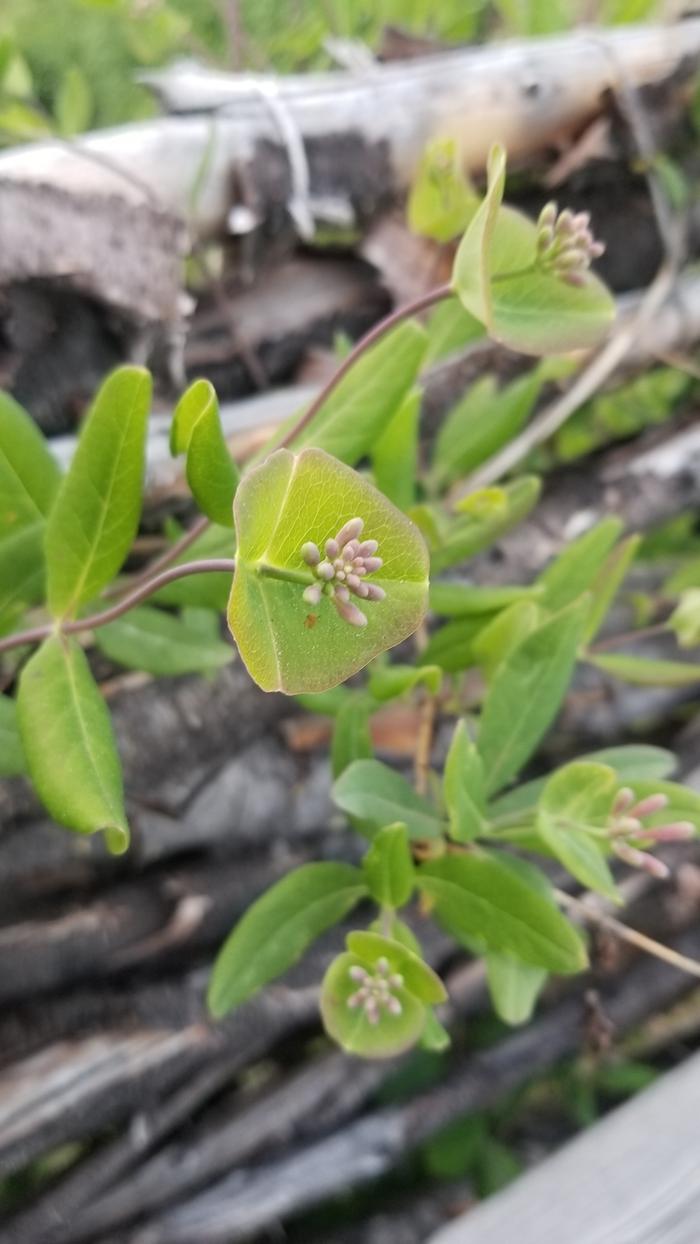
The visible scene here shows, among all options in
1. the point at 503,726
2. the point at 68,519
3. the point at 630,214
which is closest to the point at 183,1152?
→ the point at 503,726

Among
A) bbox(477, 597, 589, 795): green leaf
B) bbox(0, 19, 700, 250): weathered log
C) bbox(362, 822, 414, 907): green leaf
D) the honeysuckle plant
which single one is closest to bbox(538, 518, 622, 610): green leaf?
the honeysuckle plant

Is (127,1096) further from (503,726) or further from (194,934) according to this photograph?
(503,726)

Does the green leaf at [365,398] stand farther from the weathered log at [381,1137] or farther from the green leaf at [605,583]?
the weathered log at [381,1137]

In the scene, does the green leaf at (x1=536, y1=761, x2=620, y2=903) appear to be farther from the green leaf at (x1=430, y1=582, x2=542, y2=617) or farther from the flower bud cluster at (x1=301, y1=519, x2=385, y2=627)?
the flower bud cluster at (x1=301, y1=519, x2=385, y2=627)

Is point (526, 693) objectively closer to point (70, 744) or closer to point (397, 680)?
point (397, 680)

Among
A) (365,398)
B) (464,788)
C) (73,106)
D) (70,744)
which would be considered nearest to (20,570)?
(70,744)
